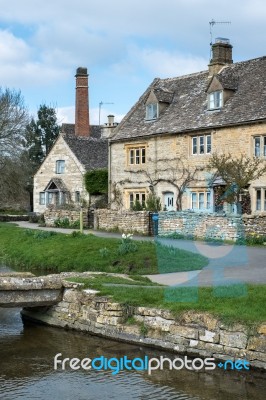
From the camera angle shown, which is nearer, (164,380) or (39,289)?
(164,380)

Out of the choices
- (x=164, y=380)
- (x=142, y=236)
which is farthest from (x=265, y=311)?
(x=142, y=236)

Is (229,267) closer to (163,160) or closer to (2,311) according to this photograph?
(2,311)

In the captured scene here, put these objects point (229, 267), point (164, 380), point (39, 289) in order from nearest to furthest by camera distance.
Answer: point (164, 380), point (39, 289), point (229, 267)

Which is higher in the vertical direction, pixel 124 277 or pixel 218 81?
pixel 218 81

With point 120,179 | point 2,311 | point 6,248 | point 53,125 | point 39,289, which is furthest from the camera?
point 53,125

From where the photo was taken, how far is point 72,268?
901 inches

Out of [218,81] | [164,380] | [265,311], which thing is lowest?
[164,380]

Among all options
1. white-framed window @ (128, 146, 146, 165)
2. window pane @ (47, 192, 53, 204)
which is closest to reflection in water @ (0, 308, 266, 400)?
white-framed window @ (128, 146, 146, 165)

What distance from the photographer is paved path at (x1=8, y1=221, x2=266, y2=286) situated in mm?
15930

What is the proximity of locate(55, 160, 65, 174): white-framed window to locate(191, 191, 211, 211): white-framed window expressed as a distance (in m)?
17.7

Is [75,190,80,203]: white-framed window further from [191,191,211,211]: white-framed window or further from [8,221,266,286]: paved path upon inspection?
[8,221,266,286]: paved path

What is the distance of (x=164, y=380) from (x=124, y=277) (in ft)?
20.0

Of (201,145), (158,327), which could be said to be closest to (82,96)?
(201,145)

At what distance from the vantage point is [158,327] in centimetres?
1241
